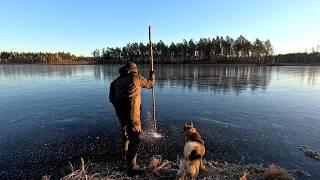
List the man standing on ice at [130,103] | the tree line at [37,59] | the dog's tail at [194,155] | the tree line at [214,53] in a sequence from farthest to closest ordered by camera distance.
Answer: the tree line at [37,59] → the tree line at [214,53] → the man standing on ice at [130,103] → the dog's tail at [194,155]

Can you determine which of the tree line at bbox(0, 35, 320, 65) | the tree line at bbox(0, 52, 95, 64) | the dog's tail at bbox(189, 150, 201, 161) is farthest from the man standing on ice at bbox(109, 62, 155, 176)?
the tree line at bbox(0, 52, 95, 64)

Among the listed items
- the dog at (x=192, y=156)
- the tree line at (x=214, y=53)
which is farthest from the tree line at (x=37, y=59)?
the dog at (x=192, y=156)

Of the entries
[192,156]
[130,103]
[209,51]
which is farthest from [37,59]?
[192,156]

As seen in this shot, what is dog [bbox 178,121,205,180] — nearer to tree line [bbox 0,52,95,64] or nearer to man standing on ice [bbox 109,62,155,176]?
man standing on ice [bbox 109,62,155,176]

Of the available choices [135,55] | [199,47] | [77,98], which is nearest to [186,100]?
[77,98]

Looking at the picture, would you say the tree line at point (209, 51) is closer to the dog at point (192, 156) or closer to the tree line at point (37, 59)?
the tree line at point (37, 59)

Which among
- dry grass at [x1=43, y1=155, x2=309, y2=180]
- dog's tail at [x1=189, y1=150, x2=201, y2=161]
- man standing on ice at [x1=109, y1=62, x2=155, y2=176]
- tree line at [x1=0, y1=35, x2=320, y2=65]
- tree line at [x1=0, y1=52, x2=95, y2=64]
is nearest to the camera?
dog's tail at [x1=189, y1=150, x2=201, y2=161]

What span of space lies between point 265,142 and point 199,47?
10279cm

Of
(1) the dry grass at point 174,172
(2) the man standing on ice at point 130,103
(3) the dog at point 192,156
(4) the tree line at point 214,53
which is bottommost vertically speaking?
(1) the dry grass at point 174,172

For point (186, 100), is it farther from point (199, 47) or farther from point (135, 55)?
point (135, 55)

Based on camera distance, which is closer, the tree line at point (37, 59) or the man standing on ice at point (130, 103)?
the man standing on ice at point (130, 103)

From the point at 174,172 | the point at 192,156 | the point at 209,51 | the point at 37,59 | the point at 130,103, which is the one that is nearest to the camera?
the point at 192,156

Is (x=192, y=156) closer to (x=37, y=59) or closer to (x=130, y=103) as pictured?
(x=130, y=103)

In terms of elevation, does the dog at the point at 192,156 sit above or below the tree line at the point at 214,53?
below
